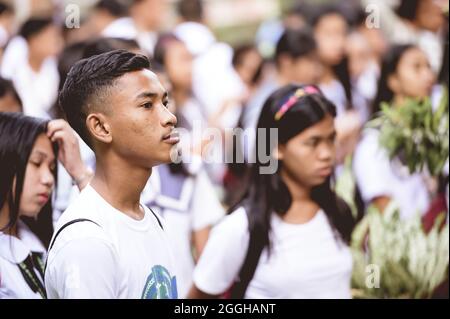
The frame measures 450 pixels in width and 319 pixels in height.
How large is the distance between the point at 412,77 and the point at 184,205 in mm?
1415

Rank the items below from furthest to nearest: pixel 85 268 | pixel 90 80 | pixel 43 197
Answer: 1. pixel 43 197
2. pixel 90 80
3. pixel 85 268

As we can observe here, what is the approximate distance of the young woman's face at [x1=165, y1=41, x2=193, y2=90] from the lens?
4.34 meters

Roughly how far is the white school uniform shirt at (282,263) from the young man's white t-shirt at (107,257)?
1.94 feet

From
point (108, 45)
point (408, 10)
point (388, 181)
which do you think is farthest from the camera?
point (408, 10)

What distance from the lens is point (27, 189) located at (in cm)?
280

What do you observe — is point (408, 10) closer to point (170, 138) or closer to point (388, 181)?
point (388, 181)

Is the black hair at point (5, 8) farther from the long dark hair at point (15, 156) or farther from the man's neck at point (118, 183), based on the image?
the man's neck at point (118, 183)

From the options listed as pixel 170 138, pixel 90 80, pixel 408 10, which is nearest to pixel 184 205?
pixel 170 138

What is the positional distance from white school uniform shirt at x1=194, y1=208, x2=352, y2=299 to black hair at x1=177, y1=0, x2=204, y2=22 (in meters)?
2.44

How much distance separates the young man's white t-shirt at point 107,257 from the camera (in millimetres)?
2246

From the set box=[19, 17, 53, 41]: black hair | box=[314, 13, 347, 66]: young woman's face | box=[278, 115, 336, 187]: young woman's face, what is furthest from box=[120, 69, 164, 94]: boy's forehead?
box=[314, 13, 347, 66]: young woman's face
